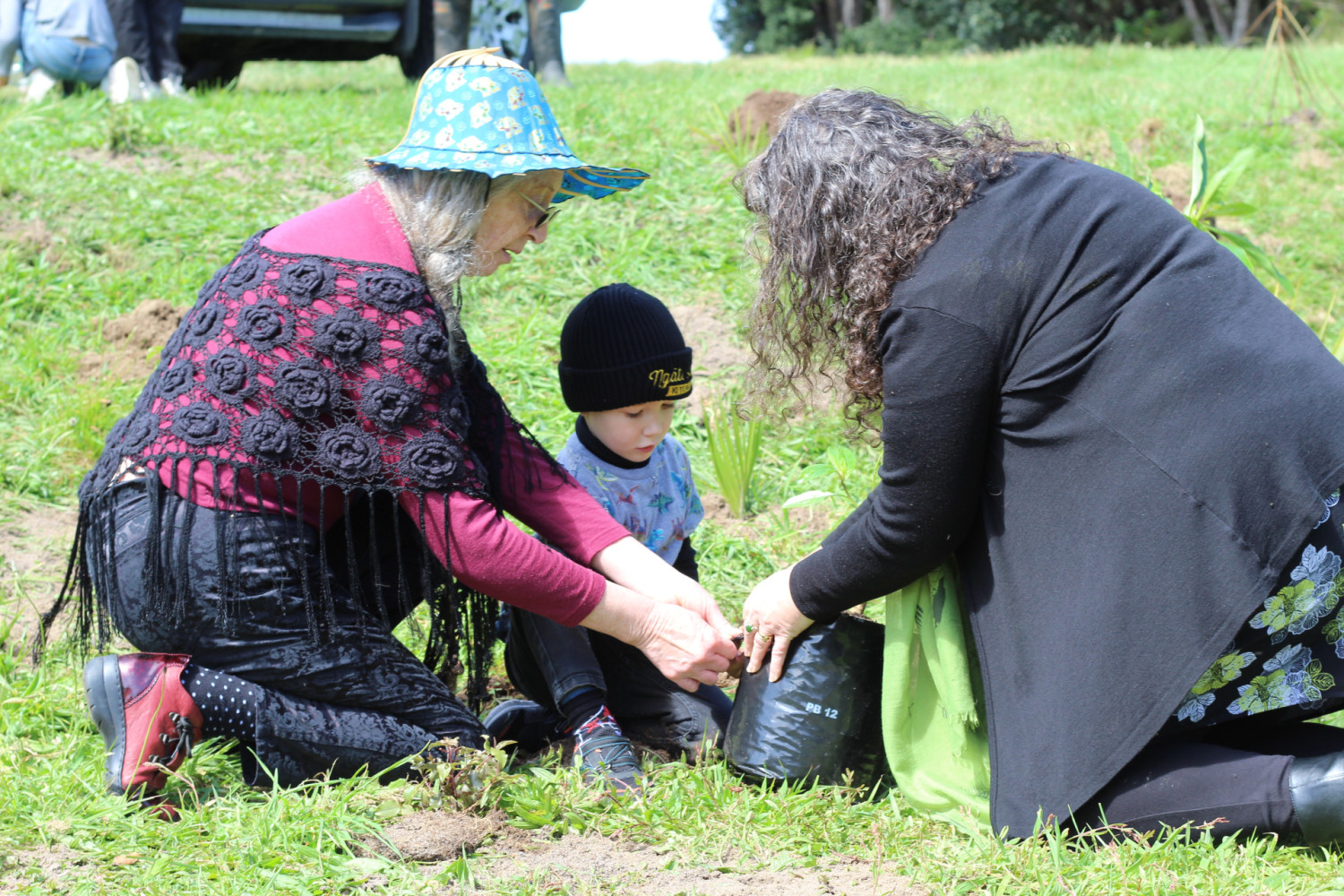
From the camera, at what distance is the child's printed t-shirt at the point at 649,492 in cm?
284

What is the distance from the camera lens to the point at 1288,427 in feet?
6.07

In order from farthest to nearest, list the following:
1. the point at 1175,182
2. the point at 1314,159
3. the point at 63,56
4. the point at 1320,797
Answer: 1. the point at 63,56
2. the point at 1314,159
3. the point at 1175,182
4. the point at 1320,797

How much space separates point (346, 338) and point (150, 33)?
6.25m

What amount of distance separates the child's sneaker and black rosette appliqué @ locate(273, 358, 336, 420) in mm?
878

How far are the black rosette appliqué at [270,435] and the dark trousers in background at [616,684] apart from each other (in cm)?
72

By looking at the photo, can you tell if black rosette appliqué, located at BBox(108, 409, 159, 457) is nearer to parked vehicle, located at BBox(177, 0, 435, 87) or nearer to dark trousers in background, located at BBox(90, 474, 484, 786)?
dark trousers in background, located at BBox(90, 474, 484, 786)

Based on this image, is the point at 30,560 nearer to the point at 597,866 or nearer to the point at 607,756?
the point at 607,756

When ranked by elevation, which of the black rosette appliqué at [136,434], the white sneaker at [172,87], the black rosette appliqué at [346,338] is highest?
the white sneaker at [172,87]

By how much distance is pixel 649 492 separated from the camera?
2879 mm

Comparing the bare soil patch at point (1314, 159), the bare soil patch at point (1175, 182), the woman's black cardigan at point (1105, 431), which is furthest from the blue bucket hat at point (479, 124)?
the bare soil patch at point (1314, 159)

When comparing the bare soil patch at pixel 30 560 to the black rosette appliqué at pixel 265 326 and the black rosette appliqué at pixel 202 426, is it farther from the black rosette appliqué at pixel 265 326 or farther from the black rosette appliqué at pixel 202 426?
the black rosette appliqué at pixel 265 326

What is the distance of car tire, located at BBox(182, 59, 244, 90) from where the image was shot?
9039 millimetres

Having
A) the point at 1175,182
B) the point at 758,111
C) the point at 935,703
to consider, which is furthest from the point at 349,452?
the point at 1175,182

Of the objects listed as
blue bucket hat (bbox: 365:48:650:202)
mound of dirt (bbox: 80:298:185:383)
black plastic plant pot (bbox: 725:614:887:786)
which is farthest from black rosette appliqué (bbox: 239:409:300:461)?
mound of dirt (bbox: 80:298:185:383)
